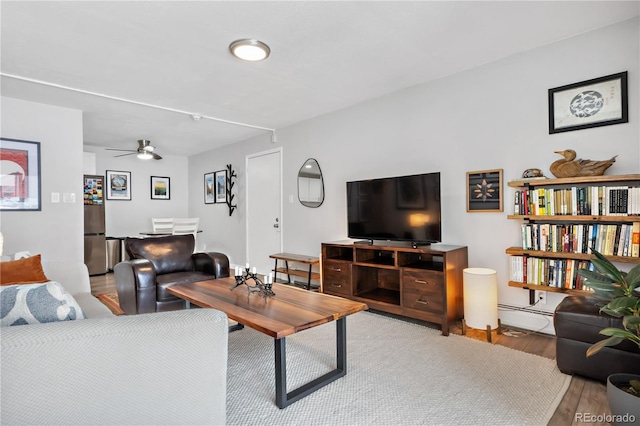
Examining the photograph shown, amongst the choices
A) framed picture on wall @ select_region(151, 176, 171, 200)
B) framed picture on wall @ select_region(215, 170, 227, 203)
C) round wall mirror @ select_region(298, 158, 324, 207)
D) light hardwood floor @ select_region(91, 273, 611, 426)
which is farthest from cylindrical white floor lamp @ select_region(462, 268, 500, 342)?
framed picture on wall @ select_region(151, 176, 171, 200)

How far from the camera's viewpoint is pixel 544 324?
9.30ft

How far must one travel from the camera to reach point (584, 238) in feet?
8.07

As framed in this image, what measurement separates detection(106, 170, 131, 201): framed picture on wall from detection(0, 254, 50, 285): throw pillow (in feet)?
17.0

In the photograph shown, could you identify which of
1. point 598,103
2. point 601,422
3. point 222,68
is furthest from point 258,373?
point 598,103

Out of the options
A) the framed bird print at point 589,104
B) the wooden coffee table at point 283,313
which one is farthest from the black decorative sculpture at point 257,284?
the framed bird print at point 589,104

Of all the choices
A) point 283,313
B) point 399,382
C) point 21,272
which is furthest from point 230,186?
point 399,382

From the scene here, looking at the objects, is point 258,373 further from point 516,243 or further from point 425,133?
point 425,133

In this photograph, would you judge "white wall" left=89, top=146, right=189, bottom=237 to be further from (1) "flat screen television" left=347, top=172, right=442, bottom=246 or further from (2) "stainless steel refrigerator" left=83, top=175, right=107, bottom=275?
→ (1) "flat screen television" left=347, top=172, right=442, bottom=246

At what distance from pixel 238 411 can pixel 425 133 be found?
9.60 ft

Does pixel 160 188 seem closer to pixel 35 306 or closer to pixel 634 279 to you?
pixel 35 306

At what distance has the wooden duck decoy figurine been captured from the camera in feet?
7.93

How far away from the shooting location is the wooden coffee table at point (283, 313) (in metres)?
1.83

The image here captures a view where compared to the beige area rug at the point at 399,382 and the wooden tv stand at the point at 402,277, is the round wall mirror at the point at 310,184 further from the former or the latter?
the beige area rug at the point at 399,382

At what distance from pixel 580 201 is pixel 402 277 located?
1453 mm
